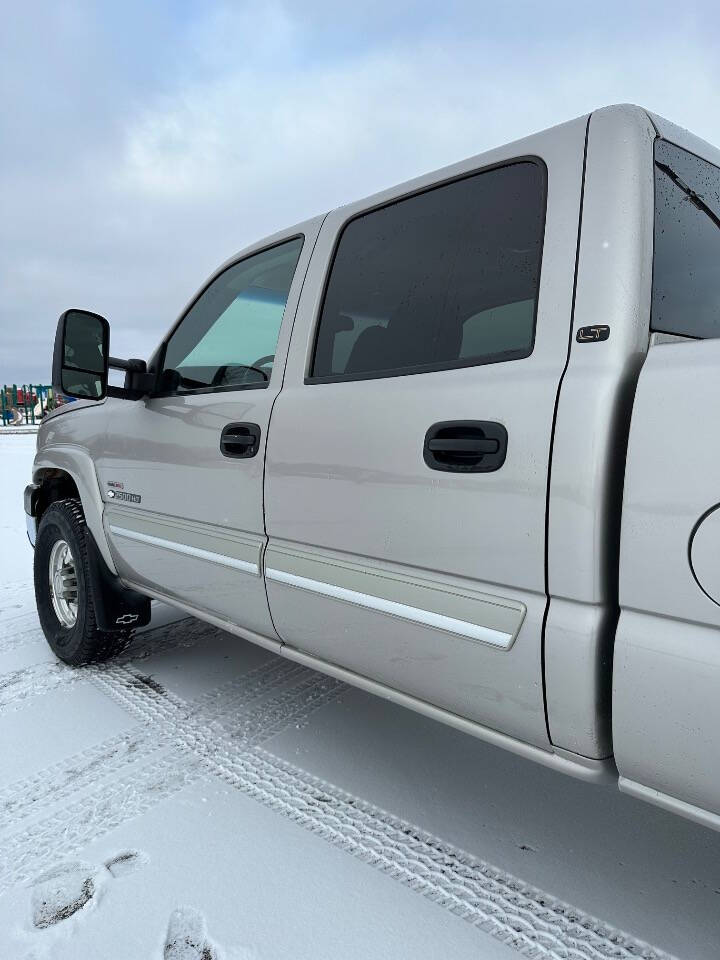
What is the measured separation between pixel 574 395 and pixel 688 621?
47 centimetres

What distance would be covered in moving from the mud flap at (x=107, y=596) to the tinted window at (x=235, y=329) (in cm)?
100

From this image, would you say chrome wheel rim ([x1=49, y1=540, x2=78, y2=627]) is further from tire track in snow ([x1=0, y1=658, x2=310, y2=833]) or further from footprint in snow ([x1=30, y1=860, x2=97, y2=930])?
footprint in snow ([x1=30, y1=860, x2=97, y2=930])

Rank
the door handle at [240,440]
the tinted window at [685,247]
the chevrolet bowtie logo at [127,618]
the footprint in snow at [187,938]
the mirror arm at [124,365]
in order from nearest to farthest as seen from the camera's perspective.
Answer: the tinted window at [685,247] < the footprint in snow at [187,938] < the door handle at [240,440] < the mirror arm at [124,365] < the chevrolet bowtie logo at [127,618]

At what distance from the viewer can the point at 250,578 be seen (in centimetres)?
219

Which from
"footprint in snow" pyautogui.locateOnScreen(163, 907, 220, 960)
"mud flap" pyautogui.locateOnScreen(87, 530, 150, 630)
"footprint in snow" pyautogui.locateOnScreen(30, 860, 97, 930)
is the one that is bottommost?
"footprint in snow" pyautogui.locateOnScreen(30, 860, 97, 930)

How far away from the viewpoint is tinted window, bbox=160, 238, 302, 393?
2338mm

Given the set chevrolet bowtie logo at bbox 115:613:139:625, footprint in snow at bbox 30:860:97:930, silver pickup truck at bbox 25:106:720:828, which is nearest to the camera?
silver pickup truck at bbox 25:106:720:828

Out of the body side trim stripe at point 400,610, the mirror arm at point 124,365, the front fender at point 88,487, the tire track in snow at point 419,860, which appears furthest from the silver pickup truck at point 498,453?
the front fender at point 88,487

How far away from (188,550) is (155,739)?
0.77m

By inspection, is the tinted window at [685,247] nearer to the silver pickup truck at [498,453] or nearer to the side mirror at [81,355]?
the silver pickup truck at [498,453]

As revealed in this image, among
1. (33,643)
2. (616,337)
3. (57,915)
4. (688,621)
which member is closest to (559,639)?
(688,621)

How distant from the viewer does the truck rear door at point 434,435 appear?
1431mm

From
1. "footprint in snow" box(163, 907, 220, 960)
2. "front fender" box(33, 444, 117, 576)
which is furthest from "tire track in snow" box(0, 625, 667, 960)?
"front fender" box(33, 444, 117, 576)

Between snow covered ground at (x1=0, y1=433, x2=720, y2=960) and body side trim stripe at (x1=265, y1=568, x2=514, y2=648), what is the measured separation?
761 mm
